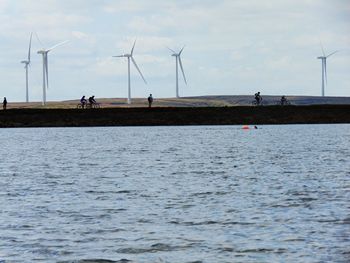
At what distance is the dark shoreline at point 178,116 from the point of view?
142625 millimetres

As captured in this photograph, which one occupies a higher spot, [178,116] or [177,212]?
[178,116]

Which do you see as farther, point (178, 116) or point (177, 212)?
point (178, 116)

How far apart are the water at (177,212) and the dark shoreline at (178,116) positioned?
84.1 m

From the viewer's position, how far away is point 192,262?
2220 cm

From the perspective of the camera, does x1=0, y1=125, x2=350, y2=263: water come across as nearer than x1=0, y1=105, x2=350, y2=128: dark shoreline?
Yes

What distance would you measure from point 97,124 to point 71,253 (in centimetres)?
12234

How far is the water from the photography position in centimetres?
2361

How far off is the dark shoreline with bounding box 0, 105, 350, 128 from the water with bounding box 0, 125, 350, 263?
276ft

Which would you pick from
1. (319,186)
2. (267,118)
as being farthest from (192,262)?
(267,118)

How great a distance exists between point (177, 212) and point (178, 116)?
11391 cm

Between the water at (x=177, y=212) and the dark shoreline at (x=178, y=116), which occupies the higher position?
the dark shoreline at (x=178, y=116)

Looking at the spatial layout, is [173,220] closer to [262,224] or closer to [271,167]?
[262,224]

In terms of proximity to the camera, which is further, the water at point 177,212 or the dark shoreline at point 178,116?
the dark shoreline at point 178,116

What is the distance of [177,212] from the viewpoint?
3122 centimetres
